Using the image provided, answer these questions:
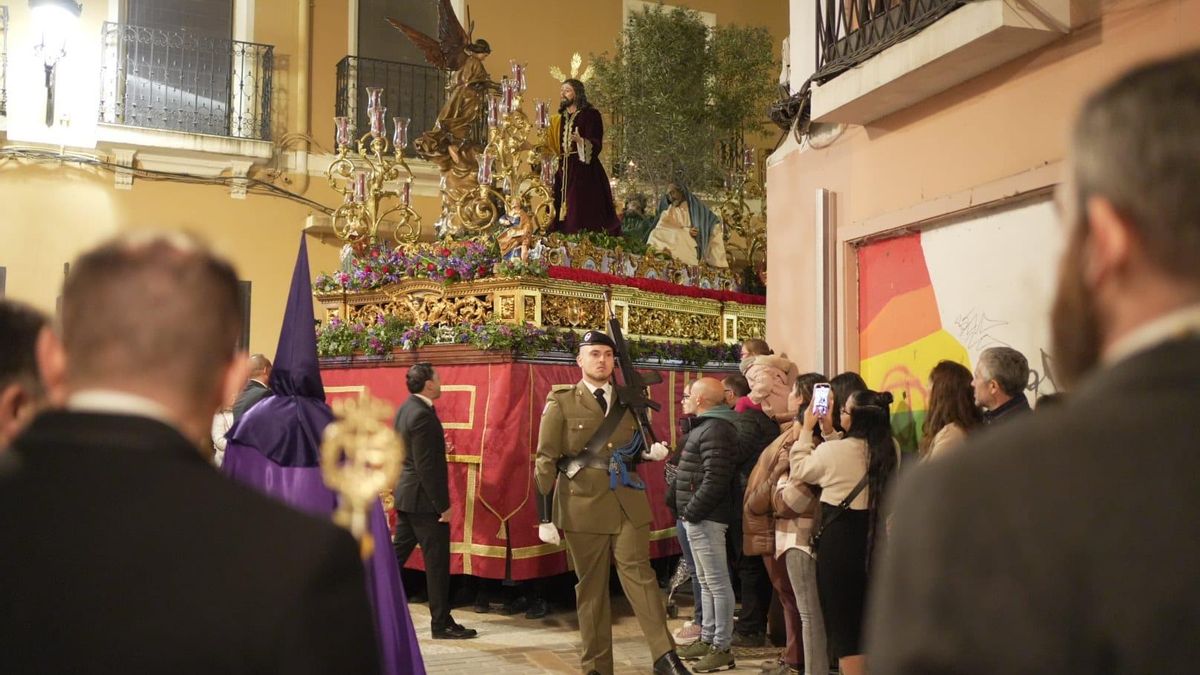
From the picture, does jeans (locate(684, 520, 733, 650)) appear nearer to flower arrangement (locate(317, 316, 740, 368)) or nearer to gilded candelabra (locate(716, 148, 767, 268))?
flower arrangement (locate(317, 316, 740, 368))

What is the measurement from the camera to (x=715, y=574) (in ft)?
21.5

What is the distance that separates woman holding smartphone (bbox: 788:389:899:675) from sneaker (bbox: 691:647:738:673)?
1.51 metres

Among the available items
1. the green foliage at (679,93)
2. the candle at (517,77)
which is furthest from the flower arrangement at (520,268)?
the green foliage at (679,93)

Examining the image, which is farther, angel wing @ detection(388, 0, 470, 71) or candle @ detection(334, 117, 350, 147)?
angel wing @ detection(388, 0, 470, 71)

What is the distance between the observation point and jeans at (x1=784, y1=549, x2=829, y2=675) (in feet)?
18.3

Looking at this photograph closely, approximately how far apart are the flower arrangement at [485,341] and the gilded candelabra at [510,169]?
4.20 feet

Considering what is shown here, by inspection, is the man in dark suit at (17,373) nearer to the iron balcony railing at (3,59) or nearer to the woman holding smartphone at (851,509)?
the woman holding smartphone at (851,509)

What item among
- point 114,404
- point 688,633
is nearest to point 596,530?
point 688,633

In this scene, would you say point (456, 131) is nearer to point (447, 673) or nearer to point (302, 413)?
point (447, 673)

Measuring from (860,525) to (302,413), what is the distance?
2616 mm

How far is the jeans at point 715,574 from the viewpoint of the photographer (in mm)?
6531

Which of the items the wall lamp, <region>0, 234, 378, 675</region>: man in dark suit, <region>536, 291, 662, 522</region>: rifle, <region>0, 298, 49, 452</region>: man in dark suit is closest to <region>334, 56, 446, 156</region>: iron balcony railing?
the wall lamp

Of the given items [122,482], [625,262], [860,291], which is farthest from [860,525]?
[625,262]

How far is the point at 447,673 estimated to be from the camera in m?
6.50
